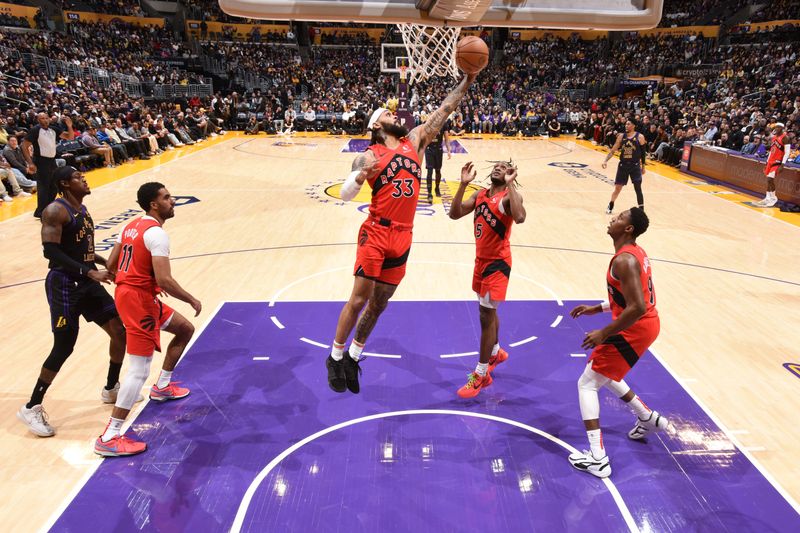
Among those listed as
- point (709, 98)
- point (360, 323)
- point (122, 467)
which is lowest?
point (122, 467)

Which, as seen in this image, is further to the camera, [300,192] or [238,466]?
[300,192]

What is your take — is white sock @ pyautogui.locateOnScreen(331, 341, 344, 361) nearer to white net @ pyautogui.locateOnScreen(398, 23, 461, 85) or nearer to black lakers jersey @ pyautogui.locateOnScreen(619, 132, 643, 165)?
white net @ pyautogui.locateOnScreen(398, 23, 461, 85)

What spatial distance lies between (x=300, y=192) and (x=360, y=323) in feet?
31.4

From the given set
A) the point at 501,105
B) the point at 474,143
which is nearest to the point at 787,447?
the point at 474,143

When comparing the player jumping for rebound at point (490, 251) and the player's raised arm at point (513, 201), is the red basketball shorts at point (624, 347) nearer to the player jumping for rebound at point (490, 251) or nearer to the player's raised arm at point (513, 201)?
the player jumping for rebound at point (490, 251)

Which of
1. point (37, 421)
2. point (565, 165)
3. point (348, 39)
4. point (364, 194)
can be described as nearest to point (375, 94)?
point (348, 39)

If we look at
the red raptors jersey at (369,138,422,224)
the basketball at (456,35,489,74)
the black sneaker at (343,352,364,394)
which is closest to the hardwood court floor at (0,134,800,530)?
the black sneaker at (343,352,364,394)

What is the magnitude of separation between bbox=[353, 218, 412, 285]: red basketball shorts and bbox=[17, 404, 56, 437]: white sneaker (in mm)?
2600

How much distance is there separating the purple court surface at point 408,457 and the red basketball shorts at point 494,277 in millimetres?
900

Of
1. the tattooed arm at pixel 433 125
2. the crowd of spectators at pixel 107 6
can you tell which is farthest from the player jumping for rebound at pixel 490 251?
the crowd of spectators at pixel 107 6

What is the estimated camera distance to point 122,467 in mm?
3865

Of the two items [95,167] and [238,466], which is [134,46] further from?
[238,466]

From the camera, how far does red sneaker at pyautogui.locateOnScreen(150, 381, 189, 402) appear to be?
4.66 meters

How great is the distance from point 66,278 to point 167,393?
1.20 m
